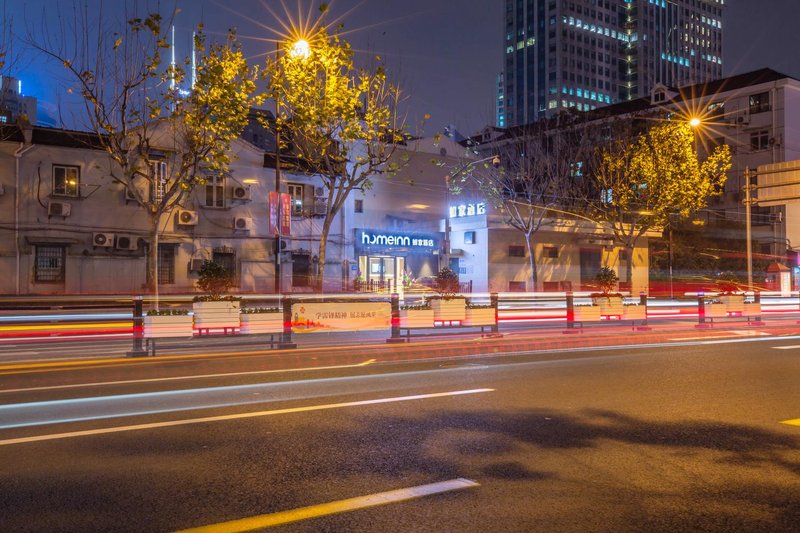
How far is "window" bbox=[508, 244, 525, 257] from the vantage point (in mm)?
39938

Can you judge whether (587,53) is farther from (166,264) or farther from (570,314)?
(570,314)

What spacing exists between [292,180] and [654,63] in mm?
133962

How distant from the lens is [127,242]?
30266mm

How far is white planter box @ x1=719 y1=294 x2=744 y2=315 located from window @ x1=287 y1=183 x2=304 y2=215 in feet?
69.2

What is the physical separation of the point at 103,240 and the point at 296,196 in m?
9.95

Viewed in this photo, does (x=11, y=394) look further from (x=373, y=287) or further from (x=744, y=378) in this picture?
(x=373, y=287)

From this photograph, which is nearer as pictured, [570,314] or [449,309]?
[449,309]

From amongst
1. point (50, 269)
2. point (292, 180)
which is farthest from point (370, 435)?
point (292, 180)

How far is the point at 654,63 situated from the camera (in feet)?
480

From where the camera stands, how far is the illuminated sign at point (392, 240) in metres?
36.4

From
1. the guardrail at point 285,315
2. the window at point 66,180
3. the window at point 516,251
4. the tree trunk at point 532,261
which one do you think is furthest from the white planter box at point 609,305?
the window at point 66,180

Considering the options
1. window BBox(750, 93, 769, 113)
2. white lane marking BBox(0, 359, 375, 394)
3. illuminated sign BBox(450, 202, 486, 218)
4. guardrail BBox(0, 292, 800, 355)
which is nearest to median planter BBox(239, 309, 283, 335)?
guardrail BBox(0, 292, 800, 355)

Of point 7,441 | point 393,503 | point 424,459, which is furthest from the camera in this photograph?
point 7,441

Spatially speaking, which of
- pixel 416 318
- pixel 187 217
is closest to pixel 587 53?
pixel 187 217
